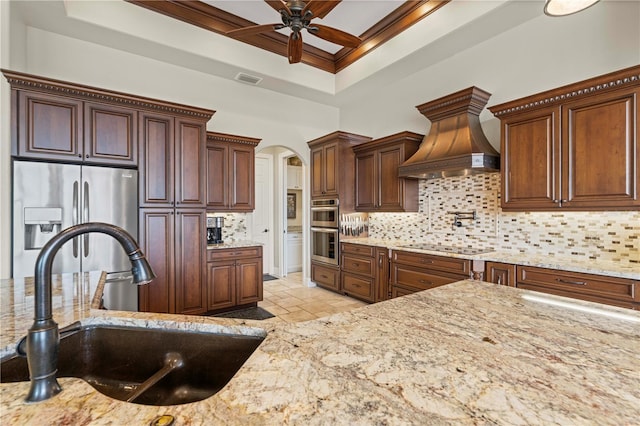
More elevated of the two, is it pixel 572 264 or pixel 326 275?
pixel 572 264

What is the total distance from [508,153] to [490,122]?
0.74 meters

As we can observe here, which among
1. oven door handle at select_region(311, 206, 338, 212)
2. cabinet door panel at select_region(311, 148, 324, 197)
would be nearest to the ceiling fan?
cabinet door panel at select_region(311, 148, 324, 197)

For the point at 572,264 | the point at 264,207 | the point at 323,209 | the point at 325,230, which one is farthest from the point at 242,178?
the point at 572,264

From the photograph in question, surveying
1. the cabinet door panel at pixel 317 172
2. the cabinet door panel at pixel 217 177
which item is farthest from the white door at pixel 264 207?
the cabinet door panel at pixel 217 177

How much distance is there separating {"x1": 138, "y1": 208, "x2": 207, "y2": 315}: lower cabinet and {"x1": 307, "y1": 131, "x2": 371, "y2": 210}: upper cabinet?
82.9 inches

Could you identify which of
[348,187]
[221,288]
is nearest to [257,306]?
[221,288]

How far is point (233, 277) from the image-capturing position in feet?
13.0

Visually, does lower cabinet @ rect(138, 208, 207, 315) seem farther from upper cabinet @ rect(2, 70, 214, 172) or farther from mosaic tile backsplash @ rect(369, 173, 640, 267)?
mosaic tile backsplash @ rect(369, 173, 640, 267)

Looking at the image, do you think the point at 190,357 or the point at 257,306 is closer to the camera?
the point at 190,357

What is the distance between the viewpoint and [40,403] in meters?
0.66

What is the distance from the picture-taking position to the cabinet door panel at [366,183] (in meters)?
4.63

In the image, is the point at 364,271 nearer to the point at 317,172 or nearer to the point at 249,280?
the point at 249,280

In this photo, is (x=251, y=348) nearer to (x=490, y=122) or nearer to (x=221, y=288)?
(x=221, y=288)

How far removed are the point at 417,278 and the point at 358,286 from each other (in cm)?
109
